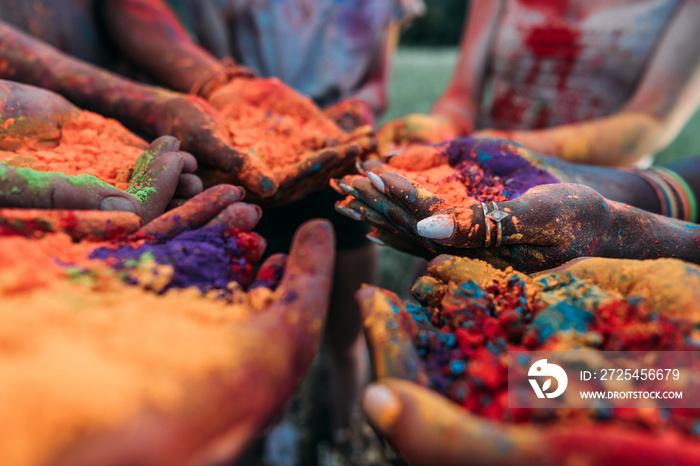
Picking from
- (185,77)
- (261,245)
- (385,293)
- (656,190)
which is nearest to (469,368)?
(385,293)

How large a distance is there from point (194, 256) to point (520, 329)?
2.05 ft

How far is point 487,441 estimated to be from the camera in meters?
0.49

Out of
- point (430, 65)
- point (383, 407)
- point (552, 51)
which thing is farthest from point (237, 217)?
point (430, 65)

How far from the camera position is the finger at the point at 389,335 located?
0.62m

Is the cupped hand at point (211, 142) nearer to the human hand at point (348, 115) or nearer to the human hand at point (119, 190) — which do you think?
the human hand at point (119, 190)

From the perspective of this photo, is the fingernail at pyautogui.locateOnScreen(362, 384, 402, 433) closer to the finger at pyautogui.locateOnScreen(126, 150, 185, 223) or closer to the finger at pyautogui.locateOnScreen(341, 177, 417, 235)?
the finger at pyautogui.locateOnScreen(341, 177, 417, 235)

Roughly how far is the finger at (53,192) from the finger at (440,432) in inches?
25.4

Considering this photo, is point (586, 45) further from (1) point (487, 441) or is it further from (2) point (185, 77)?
(1) point (487, 441)

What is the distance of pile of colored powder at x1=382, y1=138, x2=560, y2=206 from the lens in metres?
0.96

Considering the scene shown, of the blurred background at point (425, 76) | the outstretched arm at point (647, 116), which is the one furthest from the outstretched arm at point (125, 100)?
the blurred background at point (425, 76)

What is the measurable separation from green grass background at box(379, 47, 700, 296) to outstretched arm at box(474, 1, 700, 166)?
4.70ft

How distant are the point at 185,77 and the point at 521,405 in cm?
167

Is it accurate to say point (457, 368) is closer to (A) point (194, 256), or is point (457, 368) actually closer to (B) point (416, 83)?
(A) point (194, 256)

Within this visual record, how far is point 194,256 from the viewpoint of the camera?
0.75m
